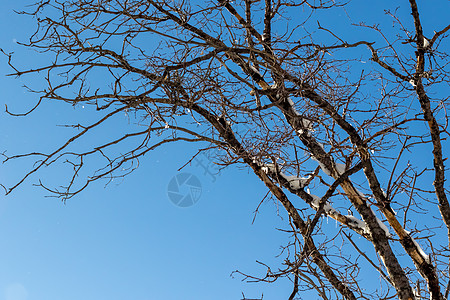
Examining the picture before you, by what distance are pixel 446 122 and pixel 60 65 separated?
4839 mm

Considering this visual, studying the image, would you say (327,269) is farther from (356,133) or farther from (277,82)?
(277,82)

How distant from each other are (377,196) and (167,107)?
2996 mm

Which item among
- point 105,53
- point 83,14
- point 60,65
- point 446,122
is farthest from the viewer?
point 446,122

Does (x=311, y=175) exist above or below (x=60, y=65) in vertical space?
below

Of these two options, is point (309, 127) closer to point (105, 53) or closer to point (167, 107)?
point (167, 107)

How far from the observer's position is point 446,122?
6176mm

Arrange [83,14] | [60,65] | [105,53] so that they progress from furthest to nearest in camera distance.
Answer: [83,14] → [105,53] → [60,65]

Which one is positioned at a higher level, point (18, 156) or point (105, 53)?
point (105, 53)

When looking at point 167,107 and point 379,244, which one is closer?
point 167,107

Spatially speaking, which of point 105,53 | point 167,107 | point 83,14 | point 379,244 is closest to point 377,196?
point 379,244

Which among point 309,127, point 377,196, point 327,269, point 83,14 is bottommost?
point 327,269

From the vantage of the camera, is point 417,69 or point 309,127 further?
point 417,69

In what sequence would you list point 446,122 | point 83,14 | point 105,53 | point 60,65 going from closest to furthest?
point 60,65
point 105,53
point 83,14
point 446,122

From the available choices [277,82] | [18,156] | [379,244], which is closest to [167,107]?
[277,82]
